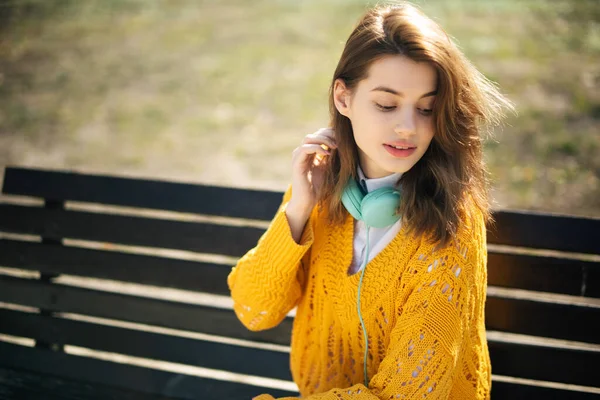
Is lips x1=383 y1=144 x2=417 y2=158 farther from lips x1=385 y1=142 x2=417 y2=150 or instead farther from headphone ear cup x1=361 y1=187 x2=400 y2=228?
headphone ear cup x1=361 y1=187 x2=400 y2=228

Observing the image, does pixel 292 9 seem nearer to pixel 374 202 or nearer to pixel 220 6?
pixel 220 6

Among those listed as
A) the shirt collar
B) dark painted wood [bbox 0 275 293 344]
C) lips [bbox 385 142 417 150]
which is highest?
lips [bbox 385 142 417 150]

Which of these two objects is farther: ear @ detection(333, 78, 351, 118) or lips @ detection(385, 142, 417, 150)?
ear @ detection(333, 78, 351, 118)

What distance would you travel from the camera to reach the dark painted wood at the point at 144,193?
2836mm

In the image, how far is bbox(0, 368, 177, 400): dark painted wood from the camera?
2.87m

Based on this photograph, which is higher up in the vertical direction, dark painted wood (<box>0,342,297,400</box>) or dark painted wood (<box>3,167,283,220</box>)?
dark painted wood (<box>3,167,283,220</box>)

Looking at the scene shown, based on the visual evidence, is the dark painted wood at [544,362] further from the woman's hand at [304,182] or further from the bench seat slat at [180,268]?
the woman's hand at [304,182]

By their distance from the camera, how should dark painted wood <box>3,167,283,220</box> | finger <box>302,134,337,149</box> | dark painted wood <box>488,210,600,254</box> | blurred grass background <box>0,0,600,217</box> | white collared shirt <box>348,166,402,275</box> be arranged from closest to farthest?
white collared shirt <box>348,166,402,275</box>, finger <box>302,134,337,149</box>, dark painted wood <box>488,210,600,254</box>, dark painted wood <box>3,167,283,220</box>, blurred grass background <box>0,0,600,217</box>

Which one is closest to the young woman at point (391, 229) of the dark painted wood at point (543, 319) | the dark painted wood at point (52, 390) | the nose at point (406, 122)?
the nose at point (406, 122)

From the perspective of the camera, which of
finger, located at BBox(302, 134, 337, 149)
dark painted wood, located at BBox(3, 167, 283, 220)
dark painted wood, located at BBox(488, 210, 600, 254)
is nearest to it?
finger, located at BBox(302, 134, 337, 149)

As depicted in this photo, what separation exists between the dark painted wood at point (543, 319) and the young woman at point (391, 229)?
380 millimetres

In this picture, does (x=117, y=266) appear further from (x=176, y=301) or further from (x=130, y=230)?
(x=176, y=301)

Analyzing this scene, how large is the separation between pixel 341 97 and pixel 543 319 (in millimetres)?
1264

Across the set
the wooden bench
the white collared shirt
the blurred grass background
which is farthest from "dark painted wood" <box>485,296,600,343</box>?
the blurred grass background
